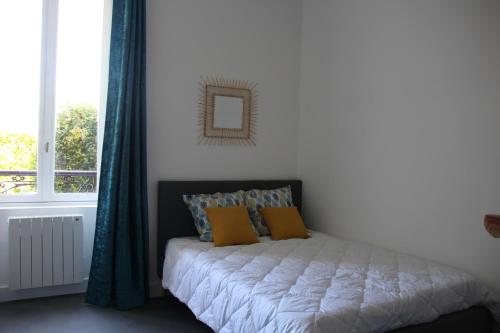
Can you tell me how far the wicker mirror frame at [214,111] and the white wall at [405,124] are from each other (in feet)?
1.85

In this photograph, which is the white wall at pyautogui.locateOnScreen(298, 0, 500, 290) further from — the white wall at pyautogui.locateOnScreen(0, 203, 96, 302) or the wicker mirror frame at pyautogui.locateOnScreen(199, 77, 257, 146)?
the white wall at pyautogui.locateOnScreen(0, 203, 96, 302)

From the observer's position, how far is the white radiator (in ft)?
9.64

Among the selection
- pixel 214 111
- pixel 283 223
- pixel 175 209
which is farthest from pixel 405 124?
pixel 175 209

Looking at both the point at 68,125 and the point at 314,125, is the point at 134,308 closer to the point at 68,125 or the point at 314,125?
the point at 68,125

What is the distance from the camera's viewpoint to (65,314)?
2.87 m

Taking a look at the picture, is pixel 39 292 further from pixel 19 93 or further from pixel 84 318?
→ pixel 19 93

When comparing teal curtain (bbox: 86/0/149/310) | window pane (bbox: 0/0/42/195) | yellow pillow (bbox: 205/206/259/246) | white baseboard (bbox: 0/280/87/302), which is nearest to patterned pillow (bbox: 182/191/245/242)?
yellow pillow (bbox: 205/206/259/246)

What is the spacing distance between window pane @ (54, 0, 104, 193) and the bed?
0.98 m

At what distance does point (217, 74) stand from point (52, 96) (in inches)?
53.2

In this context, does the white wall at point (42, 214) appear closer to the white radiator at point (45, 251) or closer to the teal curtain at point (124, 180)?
the white radiator at point (45, 251)

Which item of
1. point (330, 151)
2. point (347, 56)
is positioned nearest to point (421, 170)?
point (330, 151)

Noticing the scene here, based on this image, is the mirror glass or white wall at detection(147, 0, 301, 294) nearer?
white wall at detection(147, 0, 301, 294)

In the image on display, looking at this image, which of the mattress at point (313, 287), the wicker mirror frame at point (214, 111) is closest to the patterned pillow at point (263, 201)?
the mattress at point (313, 287)

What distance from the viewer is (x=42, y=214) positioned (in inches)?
122
